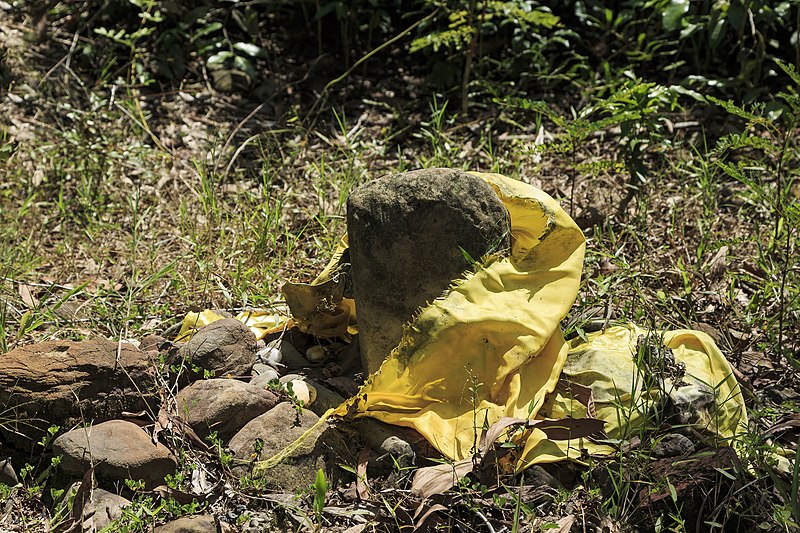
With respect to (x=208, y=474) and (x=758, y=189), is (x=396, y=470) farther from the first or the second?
(x=758, y=189)

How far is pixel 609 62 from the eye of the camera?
16.2 ft

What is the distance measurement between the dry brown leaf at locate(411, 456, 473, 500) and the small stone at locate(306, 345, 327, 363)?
2.46 ft

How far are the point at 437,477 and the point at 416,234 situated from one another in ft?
2.35

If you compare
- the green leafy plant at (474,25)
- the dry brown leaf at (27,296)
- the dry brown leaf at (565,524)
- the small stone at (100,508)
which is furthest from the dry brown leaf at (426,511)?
the green leafy plant at (474,25)

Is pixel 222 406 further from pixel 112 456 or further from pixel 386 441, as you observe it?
pixel 386 441

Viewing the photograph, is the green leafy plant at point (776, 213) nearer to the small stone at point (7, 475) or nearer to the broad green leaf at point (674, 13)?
the broad green leaf at point (674, 13)

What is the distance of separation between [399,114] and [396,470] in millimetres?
2723

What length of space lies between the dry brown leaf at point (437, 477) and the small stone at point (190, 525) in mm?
540

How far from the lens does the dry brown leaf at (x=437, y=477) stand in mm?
2297

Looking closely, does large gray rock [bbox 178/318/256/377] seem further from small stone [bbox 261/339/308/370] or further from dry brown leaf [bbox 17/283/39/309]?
dry brown leaf [bbox 17/283/39/309]

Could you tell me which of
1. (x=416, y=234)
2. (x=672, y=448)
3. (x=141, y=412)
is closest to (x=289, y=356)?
(x=141, y=412)

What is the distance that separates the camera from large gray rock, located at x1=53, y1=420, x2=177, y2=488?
2373mm

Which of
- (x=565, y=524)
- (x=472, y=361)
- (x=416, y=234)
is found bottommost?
(x=565, y=524)

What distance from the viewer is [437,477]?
2.33 metres
